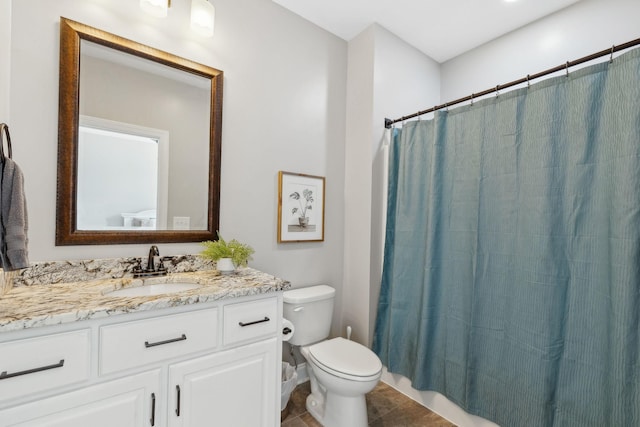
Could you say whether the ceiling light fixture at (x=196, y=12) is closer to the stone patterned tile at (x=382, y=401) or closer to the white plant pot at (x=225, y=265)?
the white plant pot at (x=225, y=265)

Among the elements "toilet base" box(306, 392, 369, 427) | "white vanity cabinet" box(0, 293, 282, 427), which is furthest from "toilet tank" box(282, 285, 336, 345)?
"white vanity cabinet" box(0, 293, 282, 427)

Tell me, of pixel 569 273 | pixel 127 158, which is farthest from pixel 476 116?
pixel 127 158

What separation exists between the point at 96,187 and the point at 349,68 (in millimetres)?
1893

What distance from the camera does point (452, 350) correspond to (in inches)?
66.9

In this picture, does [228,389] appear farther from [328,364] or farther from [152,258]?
[152,258]

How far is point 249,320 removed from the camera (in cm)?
121

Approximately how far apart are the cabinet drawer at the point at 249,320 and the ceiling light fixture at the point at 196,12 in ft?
4.61

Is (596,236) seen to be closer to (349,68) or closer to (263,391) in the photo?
(263,391)

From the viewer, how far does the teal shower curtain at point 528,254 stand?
116cm

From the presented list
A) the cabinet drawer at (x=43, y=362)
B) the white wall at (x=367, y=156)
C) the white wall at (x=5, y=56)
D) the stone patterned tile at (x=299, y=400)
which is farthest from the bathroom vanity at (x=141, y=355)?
the white wall at (x=367, y=156)

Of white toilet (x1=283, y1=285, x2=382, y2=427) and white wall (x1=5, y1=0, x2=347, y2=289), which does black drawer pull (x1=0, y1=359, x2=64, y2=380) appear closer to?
white wall (x1=5, y1=0, x2=347, y2=289)

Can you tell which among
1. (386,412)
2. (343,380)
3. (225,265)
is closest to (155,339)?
(225,265)

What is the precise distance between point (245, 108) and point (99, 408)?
1553mm

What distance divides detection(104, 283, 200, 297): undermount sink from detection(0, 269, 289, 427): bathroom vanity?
0.08ft
